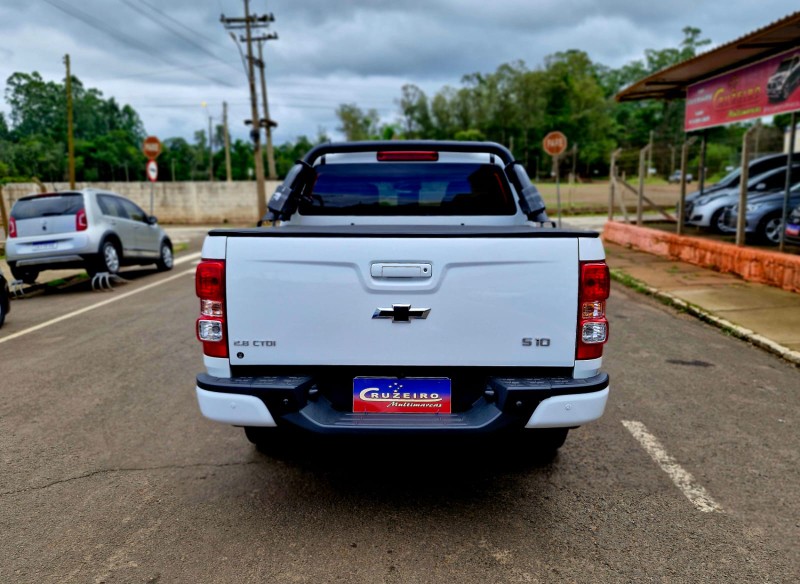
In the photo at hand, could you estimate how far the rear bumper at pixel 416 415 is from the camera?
2762mm

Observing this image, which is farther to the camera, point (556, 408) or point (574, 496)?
point (574, 496)

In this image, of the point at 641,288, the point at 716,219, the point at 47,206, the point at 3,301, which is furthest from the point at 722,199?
the point at 3,301

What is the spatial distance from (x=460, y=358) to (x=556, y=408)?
1.59 ft

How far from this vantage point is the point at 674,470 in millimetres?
3580

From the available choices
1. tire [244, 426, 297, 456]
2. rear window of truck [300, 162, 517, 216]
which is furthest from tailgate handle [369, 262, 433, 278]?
rear window of truck [300, 162, 517, 216]

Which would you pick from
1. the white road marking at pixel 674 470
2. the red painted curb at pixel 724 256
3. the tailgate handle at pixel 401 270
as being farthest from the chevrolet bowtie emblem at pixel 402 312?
the red painted curb at pixel 724 256

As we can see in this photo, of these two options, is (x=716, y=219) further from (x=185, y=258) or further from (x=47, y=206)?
(x=47, y=206)

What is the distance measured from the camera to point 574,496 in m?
3.27

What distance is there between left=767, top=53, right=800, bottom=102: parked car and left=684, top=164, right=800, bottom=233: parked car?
3182 millimetres

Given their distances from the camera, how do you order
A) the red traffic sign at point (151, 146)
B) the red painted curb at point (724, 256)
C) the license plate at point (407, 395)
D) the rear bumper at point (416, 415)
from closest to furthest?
1. the rear bumper at point (416, 415)
2. the license plate at point (407, 395)
3. the red painted curb at point (724, 256)
4. the red traffic sign at point (151, 146)

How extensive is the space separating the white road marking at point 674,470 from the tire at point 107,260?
9586 mm

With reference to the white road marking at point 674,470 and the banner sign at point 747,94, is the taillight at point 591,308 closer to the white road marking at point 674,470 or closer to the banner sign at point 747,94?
the white road marking at point 674,470

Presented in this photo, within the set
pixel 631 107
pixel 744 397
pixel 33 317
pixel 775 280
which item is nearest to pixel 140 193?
pixel 33 317

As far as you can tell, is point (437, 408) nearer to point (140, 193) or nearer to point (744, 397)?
point (744, 397)
